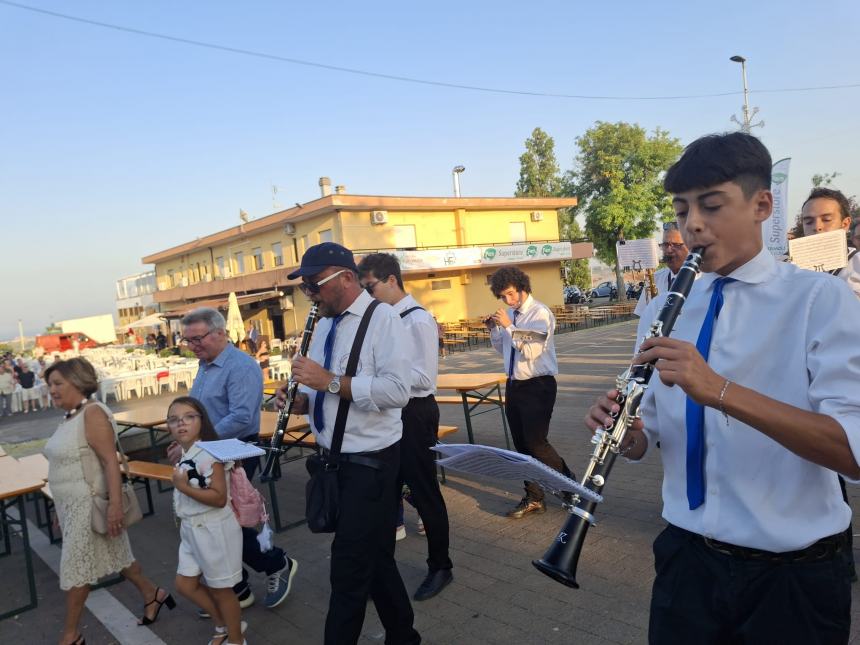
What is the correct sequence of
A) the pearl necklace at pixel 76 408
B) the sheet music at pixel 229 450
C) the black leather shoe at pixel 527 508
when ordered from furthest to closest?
the black leather shoe at pixel 527 508 → the pearl necklace at pixel 76 408 → the sheet music at pixel 229 450

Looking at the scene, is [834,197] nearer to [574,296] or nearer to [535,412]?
[535,412]

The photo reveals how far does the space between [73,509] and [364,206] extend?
23264 millimetres

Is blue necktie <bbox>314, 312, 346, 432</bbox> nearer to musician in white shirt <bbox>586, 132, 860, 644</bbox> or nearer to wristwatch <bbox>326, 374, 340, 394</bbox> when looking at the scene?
wristwatch <bbox>326, 374, 340, 394</bbox>

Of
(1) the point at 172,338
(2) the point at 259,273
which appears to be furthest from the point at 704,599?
(1) the point at 172,338

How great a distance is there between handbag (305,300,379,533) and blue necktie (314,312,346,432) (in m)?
0.15

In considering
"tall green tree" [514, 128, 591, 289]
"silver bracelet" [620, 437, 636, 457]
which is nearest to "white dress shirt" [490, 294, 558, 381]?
"silver bracelet" [620, 437, 636, 457]

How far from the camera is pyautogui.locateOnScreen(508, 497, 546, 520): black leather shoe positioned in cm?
491

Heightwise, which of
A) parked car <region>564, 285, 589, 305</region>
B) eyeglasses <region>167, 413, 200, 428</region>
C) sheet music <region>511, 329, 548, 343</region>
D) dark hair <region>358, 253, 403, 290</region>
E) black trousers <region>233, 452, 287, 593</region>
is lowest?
parked car <region>564, 285, 589, 305</region>

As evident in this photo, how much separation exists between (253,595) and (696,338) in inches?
144

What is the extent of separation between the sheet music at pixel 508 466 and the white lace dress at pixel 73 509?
271cm

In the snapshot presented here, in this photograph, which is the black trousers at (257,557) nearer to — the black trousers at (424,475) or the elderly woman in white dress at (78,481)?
the elderly woman in white dress at (78,481)

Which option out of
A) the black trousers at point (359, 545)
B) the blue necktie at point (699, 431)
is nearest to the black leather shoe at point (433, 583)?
the black trousers at point (359, 545)

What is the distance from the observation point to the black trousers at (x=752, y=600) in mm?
1432

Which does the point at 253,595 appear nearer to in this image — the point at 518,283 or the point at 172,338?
the point at 518,283
